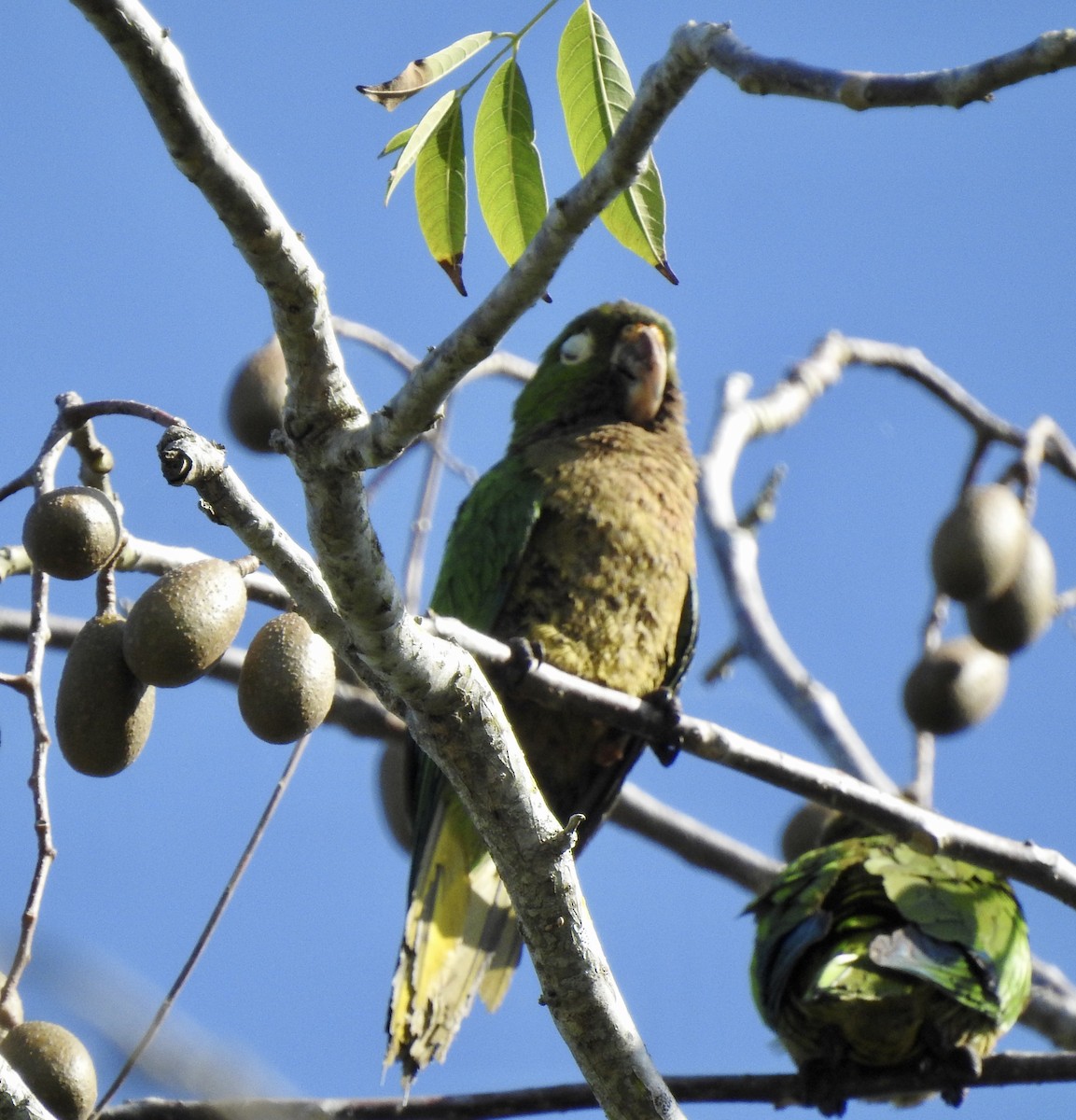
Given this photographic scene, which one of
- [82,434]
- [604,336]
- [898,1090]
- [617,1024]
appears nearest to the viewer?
[617,1024]

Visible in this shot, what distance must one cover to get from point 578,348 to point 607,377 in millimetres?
151

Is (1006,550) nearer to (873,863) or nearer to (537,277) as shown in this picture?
(873,863)

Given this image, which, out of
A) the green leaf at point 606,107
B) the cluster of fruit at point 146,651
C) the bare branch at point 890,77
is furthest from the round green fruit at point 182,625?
the bare branch at point 890,77

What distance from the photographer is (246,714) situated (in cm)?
192

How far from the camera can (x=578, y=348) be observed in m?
4.53

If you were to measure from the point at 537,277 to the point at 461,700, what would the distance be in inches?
23.2

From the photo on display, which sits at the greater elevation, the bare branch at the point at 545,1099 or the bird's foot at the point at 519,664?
the bird's foot at the point at 519,664

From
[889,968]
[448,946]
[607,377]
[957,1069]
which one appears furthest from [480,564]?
[957,1069]

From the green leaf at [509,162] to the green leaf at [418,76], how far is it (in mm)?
107

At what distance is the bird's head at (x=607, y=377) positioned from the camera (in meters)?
4.39

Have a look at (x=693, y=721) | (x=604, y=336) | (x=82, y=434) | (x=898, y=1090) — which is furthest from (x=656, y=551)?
(x=82, y=434)

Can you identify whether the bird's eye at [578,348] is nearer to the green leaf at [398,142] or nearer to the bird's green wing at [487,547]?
the bird's green wing at [487,547]

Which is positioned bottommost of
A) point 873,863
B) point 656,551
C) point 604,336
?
point 873,863

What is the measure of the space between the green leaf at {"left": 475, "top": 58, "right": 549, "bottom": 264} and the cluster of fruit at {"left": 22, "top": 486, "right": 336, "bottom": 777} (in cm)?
59
